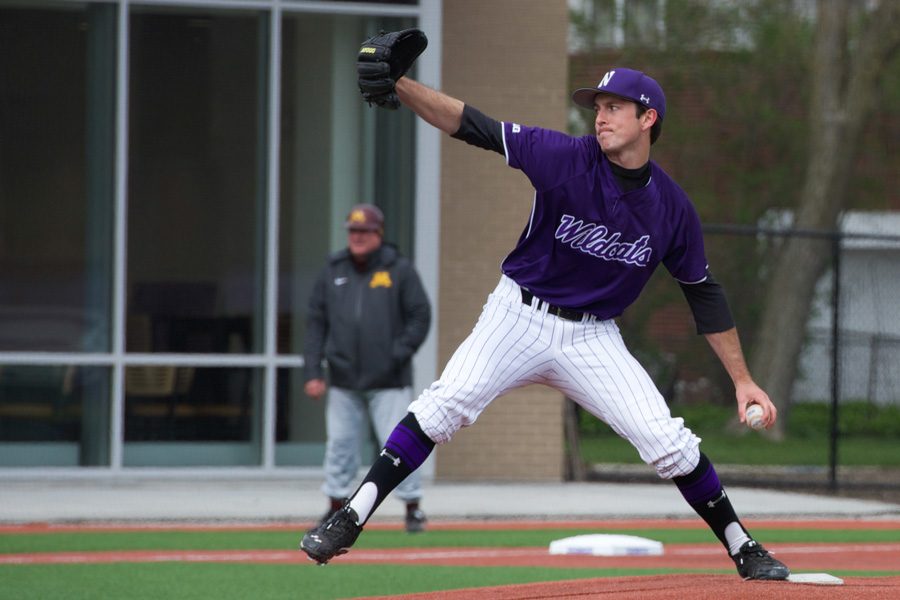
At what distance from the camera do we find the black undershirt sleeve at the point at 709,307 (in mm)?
7184

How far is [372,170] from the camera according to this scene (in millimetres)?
15305

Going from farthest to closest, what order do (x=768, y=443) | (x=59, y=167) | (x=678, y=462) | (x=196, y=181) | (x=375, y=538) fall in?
1. (x=768, y=443)
2. (x=196, y=181)
3. (x=59, y=167)
4. (x=375, y=538)
5. (x=678, y=462)

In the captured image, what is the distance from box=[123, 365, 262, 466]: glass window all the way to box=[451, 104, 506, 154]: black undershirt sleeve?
28.2ft

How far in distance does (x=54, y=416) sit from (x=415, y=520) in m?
4.71

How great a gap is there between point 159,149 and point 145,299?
1390 millimetres

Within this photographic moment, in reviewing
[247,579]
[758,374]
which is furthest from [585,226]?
[758,374]

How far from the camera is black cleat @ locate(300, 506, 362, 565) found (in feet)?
21.4

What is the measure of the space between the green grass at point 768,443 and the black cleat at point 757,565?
1218 cm

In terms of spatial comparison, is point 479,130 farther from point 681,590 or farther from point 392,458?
point 681,590

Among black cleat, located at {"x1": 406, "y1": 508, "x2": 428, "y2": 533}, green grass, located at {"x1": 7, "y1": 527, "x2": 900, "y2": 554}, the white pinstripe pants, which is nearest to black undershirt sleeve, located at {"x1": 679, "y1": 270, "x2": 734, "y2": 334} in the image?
the white pinstripe pants

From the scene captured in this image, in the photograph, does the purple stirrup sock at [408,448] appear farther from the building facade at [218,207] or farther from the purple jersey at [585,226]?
the building facade at [218,207]

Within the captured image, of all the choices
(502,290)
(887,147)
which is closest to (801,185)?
(887,147)

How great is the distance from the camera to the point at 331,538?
21.5 ft

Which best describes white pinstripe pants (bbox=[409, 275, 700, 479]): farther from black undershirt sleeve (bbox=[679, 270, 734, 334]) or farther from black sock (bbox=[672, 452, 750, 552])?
black undershirt sleeve (bbox=[679, 270, 734, 334])
